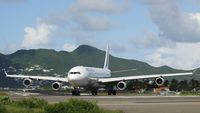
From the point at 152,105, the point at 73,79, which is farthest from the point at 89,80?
the point at 152,105

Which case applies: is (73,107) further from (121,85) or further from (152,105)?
(121,85)

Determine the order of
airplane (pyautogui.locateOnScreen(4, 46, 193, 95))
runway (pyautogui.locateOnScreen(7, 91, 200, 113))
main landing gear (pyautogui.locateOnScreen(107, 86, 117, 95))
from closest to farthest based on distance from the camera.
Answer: runway (pyautogui.locateOnScreen(7, 91, 200, 113)) → airplane (pyautogui.locateOnScreen(4, 46, 193, 95)) → main landing gear (pyautogui.locateOnScreen(107, 86, 117, 95))

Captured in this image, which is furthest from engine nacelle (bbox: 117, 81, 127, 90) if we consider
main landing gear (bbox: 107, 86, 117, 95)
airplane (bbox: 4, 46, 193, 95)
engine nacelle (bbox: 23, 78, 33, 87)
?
engine nacelle (bbox: 23, 78, 33, 87)

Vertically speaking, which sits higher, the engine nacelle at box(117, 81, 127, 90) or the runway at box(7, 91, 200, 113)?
the engine nacelle at box(117, 81, 127, 90)

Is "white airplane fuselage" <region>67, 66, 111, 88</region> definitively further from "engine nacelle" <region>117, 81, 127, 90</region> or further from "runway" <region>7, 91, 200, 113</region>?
"runway" <region>7, 91, 200, 113</region>

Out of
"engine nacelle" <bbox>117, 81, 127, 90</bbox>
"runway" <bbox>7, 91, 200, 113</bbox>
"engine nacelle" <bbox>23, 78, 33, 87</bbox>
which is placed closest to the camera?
"runway" <bbox>7, 91, 200, 113</bbox>

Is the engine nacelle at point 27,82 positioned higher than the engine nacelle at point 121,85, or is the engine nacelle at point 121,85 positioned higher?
the engine nacelle at point 27,82

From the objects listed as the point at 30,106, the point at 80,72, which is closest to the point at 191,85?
the point at 80,72

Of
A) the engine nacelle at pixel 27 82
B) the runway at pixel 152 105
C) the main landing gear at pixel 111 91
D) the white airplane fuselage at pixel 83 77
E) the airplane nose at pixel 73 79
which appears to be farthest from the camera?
the main landing gear at pixel 111 91

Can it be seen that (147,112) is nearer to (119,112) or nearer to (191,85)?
(119,112)

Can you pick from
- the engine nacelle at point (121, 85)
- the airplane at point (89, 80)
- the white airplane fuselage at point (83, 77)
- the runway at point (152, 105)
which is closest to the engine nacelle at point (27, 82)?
the airplane at point (89, 80)

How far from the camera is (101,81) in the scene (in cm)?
8662

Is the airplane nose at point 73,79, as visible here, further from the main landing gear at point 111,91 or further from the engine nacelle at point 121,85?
the main landing gear at point 111,91

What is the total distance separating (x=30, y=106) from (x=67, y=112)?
8.61 meters
